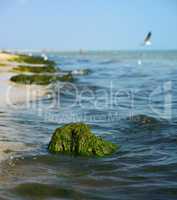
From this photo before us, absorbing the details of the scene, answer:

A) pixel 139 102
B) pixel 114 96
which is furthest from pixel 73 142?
pixel 114 96

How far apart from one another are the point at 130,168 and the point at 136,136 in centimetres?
288

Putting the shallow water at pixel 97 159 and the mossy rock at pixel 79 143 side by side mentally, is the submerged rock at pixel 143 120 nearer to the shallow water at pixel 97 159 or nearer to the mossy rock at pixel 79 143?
the shallow water at pixel 97 159

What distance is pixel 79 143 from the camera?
28.8 ft

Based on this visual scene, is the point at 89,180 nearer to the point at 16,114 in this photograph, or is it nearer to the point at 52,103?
the point at 16,114

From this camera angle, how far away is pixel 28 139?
9969 mm

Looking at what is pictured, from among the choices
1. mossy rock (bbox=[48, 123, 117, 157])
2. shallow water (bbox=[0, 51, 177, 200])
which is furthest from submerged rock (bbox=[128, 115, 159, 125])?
mossy rock (bbox=[48, 123, 117, 157])

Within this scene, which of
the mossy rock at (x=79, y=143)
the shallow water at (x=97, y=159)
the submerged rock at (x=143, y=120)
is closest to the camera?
the shallow water at (x=97, y=159)

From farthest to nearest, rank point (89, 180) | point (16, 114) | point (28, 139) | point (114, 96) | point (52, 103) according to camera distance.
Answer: point (114, 96) < point (52, 103) < point (16, 114) < point (28, 139) < point (89, 180)

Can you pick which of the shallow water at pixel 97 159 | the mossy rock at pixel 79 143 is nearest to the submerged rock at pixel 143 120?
the shallow water at pixel 97 159

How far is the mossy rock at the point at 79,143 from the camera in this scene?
28.7 feet

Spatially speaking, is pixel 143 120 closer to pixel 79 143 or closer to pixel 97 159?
pixel 79 143

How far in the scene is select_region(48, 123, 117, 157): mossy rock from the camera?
28.7 feet

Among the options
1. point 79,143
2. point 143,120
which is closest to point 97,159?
point 79,143

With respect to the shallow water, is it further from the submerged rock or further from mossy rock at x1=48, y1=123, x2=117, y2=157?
mossy rock at x1=48, y1=123, x2=117, y2=157
